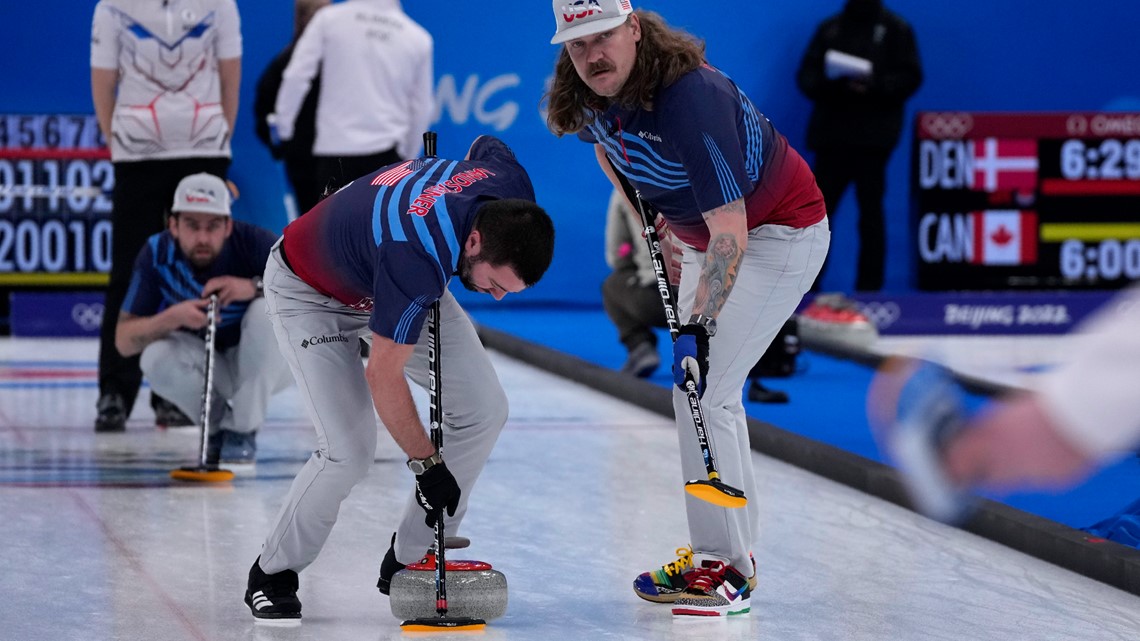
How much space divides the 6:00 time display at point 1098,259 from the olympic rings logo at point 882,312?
113cm

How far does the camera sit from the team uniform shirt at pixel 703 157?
12.9 ft

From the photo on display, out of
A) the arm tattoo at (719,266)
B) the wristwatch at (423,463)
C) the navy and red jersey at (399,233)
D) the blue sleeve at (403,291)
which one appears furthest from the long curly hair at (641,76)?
the wristwatch at (423,463)

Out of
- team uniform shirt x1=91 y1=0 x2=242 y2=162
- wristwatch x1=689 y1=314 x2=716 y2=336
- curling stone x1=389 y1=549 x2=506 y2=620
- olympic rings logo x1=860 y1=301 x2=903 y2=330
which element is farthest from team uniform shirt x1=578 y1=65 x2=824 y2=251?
olympic rings logo x1=860 y1=301 x2=903 y2=330

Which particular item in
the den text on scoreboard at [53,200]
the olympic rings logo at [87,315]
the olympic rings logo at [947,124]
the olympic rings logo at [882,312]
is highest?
the olympic rings logo at [947,124]

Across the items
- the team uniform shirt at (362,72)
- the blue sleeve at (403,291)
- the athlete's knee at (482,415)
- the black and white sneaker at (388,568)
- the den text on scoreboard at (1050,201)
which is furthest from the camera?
the den text on scoreboard at (1050,201)

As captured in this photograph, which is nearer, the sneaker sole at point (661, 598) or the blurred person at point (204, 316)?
the sneaker sole at point (661, 598)

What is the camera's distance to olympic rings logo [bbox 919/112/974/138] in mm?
10758

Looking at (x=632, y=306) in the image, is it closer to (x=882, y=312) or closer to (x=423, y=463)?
(x=882, y=312)

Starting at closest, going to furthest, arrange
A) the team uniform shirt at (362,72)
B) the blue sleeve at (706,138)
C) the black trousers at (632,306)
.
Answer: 1. the blue sleeve at (706,138)
2. the black trousers at (632,306)
3. the team uniform shirt at (362,72)

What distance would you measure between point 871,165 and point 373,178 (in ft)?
23.7

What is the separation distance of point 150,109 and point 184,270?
854mm

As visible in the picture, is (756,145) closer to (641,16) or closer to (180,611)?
(641,16)

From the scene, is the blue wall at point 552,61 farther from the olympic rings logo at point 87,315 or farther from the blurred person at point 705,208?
the blurred person at point 705,208

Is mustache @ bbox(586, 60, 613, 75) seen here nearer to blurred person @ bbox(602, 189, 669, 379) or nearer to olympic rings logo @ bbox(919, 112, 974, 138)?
blurred person @ bbox(602, 189, 669, 379)
